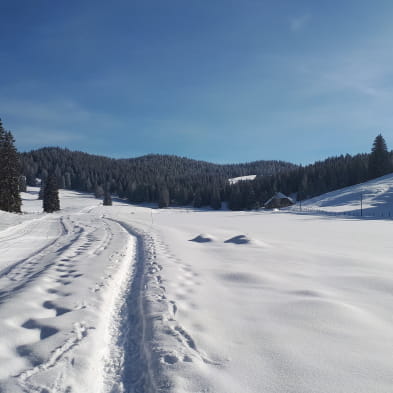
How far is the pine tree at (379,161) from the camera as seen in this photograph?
71.2 metres

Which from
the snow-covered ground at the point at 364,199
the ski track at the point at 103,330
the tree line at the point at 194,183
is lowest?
the ski track at the point at 103,330

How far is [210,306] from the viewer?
512 centimetres

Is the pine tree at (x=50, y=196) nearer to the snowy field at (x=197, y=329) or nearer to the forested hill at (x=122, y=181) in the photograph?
the forested hill at (x=122, y=181)

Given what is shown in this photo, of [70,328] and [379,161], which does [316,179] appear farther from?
[70,328]

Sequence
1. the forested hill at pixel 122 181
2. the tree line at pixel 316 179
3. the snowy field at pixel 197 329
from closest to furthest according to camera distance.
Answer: the snowy field at pixel 197 329
the tree line at pixel 316 179
the forested hill at pixel 122 181

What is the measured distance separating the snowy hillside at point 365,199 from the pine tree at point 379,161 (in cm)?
533

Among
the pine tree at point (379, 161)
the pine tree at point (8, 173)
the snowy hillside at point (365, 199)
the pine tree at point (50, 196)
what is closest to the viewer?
the pine tree at point (8, 173)

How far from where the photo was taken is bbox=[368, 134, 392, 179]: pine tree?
71.2 m

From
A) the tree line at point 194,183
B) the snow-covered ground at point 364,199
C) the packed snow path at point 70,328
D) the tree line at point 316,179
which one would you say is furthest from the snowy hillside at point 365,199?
the packed snow path at point 70,328

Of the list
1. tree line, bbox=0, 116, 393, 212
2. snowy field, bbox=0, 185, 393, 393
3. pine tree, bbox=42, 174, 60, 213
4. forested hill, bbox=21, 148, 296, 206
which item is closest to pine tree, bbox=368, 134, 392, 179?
tree line, bbox=0, 116, 393, 212

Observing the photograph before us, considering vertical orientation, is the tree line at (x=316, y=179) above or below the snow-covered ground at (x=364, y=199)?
above

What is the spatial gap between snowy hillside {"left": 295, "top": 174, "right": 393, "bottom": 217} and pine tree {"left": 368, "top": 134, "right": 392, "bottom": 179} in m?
5.33

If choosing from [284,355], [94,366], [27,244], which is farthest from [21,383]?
[27,244]

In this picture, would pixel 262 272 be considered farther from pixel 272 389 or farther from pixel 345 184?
pixel 345 184
